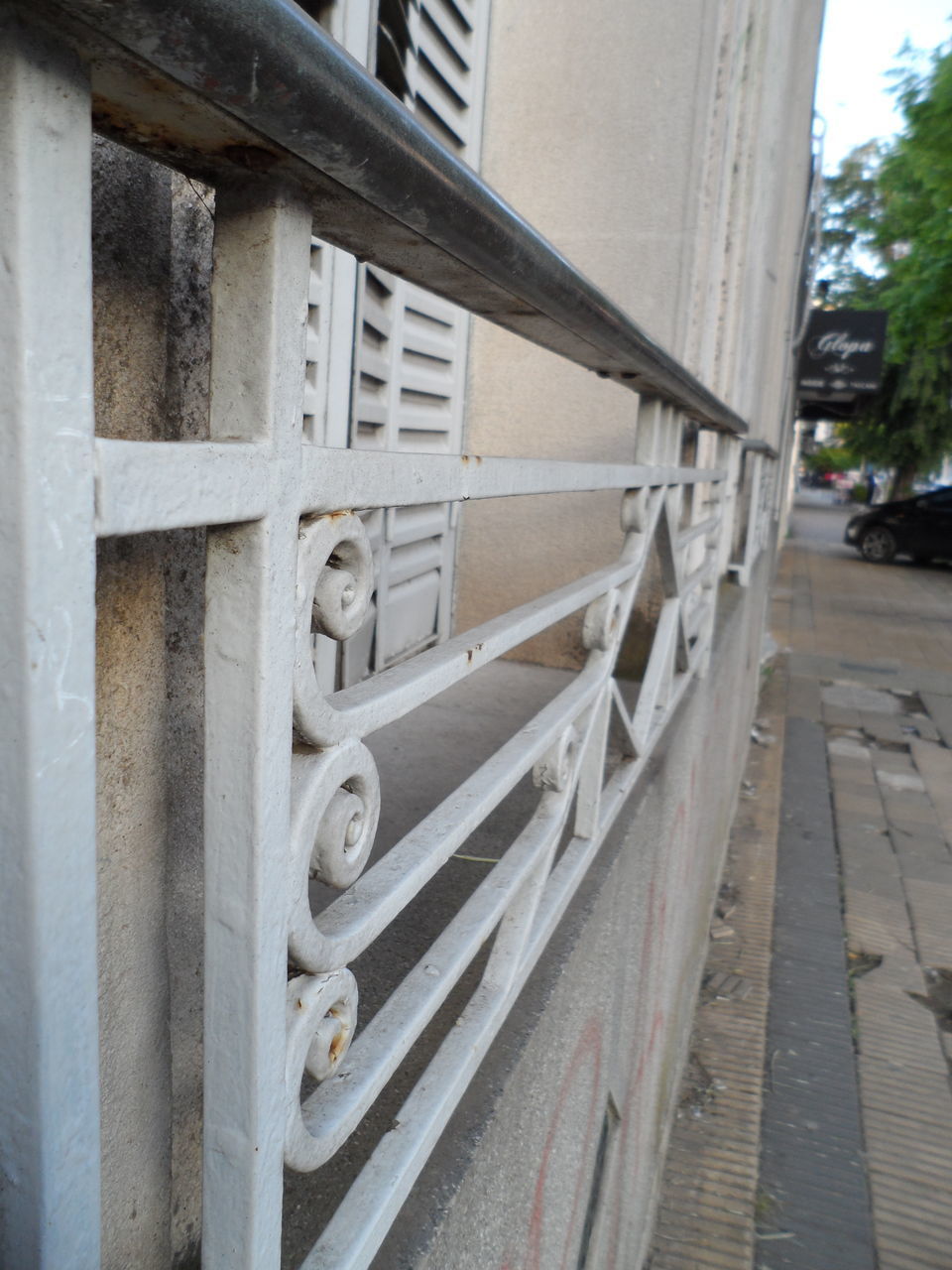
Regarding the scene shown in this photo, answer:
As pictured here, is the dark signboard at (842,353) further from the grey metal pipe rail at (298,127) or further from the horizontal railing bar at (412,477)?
the grey metal pipe rail at (298,127)

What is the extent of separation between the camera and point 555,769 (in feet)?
4.50

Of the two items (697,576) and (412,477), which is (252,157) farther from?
(697,576)

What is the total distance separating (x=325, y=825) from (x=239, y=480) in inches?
10.3

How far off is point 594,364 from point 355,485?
96 centimetres

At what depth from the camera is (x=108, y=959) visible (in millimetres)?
674

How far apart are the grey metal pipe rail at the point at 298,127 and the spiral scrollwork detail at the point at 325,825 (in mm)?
358

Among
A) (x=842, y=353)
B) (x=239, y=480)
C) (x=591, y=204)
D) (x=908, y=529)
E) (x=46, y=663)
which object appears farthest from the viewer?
(x=908, y=529)

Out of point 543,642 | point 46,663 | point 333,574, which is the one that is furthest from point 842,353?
point 46,663

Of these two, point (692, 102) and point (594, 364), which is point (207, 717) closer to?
point (594, 364)

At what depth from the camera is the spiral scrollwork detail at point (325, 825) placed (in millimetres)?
677

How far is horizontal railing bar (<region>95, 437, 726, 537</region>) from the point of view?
0.48 m

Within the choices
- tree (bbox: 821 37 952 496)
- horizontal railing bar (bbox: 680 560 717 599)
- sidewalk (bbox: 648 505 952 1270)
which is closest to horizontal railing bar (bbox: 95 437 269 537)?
horizontal railing bar (bbox: 680 560 717 599)

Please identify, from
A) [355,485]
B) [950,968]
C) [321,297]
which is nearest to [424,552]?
[321,297]

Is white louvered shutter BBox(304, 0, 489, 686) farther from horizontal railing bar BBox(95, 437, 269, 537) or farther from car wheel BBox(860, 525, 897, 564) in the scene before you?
car wheel BBox(860, 525, 897, 564)
